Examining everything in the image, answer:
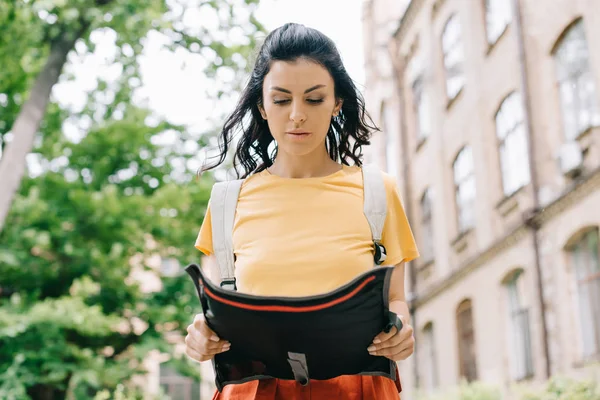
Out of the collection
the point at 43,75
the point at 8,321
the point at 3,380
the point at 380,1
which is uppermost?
the point at 380,1

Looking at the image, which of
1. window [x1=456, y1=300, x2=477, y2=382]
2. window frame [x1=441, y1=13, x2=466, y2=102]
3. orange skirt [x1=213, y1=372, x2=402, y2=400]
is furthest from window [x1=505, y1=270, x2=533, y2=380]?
orange skirt [x1=213, y1=372, x2=402, y2=400]

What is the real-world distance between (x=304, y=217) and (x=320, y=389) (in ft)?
1.24

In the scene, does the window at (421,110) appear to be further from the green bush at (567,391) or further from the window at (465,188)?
the green bush at (567,391)

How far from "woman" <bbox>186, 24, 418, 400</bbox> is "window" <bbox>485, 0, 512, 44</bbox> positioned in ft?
43.8

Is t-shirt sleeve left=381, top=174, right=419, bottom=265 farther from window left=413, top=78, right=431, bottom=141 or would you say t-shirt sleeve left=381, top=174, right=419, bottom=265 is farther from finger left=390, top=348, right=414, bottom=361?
window left=413, top=78, right=431, bottom=141

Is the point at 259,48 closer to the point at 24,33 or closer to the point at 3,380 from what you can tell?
the point at 24,33

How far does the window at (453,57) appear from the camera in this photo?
1755 cm

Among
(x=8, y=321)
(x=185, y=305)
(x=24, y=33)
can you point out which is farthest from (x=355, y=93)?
(x=185, y=305)

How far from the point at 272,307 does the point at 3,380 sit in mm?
14367

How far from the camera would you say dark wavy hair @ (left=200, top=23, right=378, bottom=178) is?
1.91 meters

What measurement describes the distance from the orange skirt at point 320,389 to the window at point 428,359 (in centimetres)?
1837

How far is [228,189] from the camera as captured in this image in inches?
79.0

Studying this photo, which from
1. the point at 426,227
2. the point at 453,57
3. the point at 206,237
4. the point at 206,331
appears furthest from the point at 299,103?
the point at 426,227

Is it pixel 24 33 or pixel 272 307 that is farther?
pixel 24 33
